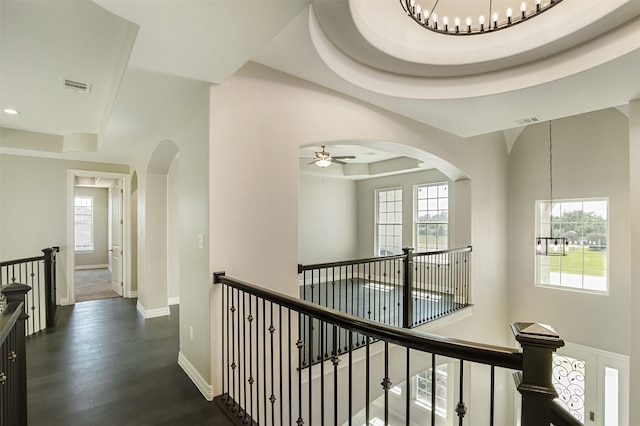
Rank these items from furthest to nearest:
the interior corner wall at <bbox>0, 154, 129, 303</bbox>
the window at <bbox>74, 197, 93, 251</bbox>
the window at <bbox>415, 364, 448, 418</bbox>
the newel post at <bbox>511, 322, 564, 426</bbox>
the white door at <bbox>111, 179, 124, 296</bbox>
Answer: the window at <bbox>74, 197, 93, 251</bbox>
the window at <bbox>415, 364, 448, 418</bbox>
the white door at <bbox>111, 179, 124, 296</bbox>
the interior corner wall at <bbox>0, 154, 129, 303</bbox>
the newel post at <bbox>511, 322, 564, 426</bbox>

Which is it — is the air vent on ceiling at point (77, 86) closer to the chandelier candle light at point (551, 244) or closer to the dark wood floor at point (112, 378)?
the dark wood floor at point (112, 378)

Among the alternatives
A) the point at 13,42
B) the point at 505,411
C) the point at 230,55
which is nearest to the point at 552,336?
the point at 230,55

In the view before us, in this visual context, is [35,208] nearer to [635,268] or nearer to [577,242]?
[635,268]

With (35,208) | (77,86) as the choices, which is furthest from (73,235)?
(77,86)

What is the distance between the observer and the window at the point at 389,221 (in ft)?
27.4

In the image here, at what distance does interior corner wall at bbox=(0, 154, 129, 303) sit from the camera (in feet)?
17.0

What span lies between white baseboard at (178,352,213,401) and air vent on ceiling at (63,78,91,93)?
3.19 meters

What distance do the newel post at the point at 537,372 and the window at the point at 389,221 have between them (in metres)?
7.31

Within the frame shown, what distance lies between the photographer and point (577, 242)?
241 inches

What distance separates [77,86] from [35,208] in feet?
11.0

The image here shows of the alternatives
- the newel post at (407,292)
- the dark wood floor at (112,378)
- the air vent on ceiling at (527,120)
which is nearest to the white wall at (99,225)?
the dark wood floor at (112,378)

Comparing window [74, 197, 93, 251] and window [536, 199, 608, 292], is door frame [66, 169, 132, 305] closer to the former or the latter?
window [74, 197, 93, 251]

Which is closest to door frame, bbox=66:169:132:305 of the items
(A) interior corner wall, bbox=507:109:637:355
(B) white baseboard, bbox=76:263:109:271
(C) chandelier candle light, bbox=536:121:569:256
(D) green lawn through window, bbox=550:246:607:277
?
(B) white baseboard, bbox=76:263:109:271

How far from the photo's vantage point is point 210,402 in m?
2.60
